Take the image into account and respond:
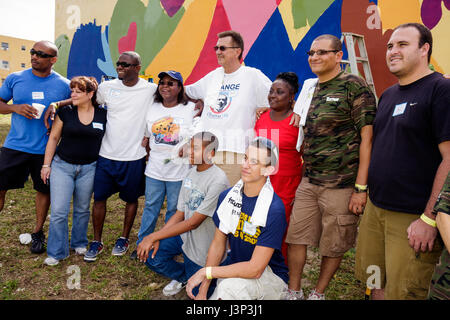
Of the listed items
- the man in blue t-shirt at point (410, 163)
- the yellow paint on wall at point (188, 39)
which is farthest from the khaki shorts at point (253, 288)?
the yellow paint on wall at point (188, 39)

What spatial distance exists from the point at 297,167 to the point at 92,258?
2.50 meters

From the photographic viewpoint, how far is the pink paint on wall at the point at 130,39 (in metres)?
9.30

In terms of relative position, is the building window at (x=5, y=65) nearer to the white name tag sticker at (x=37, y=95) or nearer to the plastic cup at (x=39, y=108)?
the white name tag sticker at (x=37, y=95)

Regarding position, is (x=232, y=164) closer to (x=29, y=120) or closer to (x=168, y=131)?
(x=168, y=131)

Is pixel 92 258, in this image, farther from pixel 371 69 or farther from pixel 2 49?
pixel 2 49

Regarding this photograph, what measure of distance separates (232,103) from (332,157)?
1178 mm

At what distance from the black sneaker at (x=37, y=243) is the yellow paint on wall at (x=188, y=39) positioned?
16.4 ft

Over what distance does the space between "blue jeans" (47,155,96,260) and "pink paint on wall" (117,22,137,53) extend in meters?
6.82

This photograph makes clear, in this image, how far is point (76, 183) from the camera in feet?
11.6

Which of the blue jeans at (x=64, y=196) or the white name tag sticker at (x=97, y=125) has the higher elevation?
the white name tag sticker at (x=97, y=125)

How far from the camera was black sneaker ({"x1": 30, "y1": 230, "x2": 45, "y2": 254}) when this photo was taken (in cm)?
375

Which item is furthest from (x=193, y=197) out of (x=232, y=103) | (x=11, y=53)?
(x=11, y=53)

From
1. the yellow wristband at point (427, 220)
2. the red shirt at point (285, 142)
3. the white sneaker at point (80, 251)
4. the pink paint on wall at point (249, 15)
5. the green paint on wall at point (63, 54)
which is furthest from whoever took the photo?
the green paint on wall at point (63, 54)

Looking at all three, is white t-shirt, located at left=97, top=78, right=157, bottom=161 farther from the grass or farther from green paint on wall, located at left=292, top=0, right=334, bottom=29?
green paint on wall, located at left=292, top=0, right=334, bottom=29
